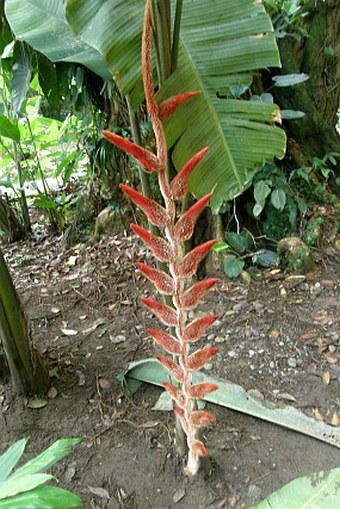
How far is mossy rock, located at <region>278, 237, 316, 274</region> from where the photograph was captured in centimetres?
204

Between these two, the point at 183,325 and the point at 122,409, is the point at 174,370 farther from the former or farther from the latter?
the point at 122,409

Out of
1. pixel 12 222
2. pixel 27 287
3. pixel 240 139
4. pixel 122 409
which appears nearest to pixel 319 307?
pixel 122 409

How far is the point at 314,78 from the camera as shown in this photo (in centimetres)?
247

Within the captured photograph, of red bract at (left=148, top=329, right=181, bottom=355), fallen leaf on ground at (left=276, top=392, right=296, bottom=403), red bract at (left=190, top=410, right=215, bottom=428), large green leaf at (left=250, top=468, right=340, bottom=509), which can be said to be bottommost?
fallen leaf on ground at (left=276, top=392, right=296, bottom=403)

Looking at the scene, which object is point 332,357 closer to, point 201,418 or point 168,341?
point 201,418

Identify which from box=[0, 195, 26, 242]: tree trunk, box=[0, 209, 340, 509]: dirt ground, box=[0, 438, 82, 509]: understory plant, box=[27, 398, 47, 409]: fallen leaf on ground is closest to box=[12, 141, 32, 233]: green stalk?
box=[0, 195, 26, 242]: tree trunk

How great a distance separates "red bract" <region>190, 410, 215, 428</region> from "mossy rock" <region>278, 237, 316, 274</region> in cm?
121

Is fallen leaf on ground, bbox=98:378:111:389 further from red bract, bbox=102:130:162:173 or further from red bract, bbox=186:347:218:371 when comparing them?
red bract, bbox=102:130:162:173

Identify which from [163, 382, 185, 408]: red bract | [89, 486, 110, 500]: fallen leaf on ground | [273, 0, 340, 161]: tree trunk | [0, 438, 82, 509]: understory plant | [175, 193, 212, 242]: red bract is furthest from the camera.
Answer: [273, 0, 340, 161]: tree trunk

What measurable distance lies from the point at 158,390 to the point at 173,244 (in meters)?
0.86

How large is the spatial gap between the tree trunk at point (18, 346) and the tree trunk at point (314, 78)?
1670 millimetres

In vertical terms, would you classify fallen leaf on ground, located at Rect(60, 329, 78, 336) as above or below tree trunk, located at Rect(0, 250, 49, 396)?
below

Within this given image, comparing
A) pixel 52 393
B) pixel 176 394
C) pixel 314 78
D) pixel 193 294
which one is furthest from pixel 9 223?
pixel 193 294

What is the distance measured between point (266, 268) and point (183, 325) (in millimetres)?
1337
